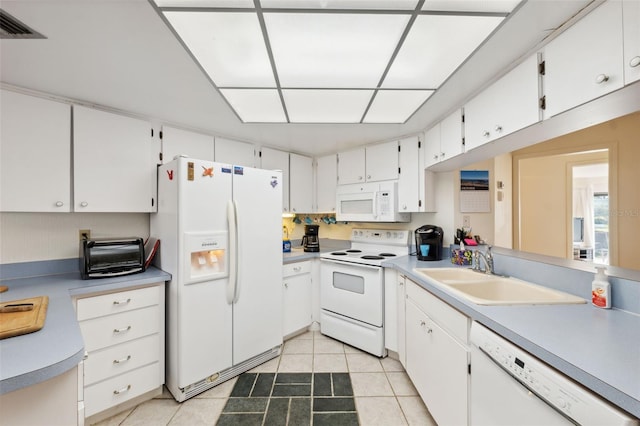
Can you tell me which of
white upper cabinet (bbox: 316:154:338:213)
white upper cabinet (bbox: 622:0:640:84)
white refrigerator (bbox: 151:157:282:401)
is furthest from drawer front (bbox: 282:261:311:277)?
white upper cabinet (bbox: 622:0:640:84)

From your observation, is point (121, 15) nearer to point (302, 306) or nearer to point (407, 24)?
point (407, 24)

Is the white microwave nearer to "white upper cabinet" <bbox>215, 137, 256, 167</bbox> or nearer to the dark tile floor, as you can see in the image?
"white upper cabinet" <bbox>215, 137, 256, 167</bbox>

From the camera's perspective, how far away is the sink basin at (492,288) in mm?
1316

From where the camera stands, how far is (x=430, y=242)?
92.8 inches

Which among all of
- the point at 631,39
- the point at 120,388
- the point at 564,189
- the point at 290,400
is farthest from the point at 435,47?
the point at 564,189

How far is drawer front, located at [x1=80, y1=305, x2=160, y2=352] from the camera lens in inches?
62.3

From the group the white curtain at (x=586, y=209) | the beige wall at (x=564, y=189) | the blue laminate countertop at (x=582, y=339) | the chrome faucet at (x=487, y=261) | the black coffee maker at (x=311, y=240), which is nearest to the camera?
the blue laminate countertop at (x=582, y=339)

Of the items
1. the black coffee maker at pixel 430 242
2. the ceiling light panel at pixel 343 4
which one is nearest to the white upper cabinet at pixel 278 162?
the black coffee maker at pixel 430 242

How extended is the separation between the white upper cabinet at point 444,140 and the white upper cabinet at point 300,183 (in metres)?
1.61

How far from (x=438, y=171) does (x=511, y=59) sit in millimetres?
1381

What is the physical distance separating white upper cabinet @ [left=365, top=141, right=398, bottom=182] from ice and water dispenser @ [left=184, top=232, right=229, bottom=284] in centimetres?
181

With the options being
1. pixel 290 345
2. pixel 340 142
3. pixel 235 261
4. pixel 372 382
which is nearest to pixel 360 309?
pixel 372 382

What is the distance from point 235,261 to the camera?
2.05 m

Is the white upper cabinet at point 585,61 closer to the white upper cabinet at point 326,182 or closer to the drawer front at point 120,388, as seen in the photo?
the white upper cabinet at point 326,182
